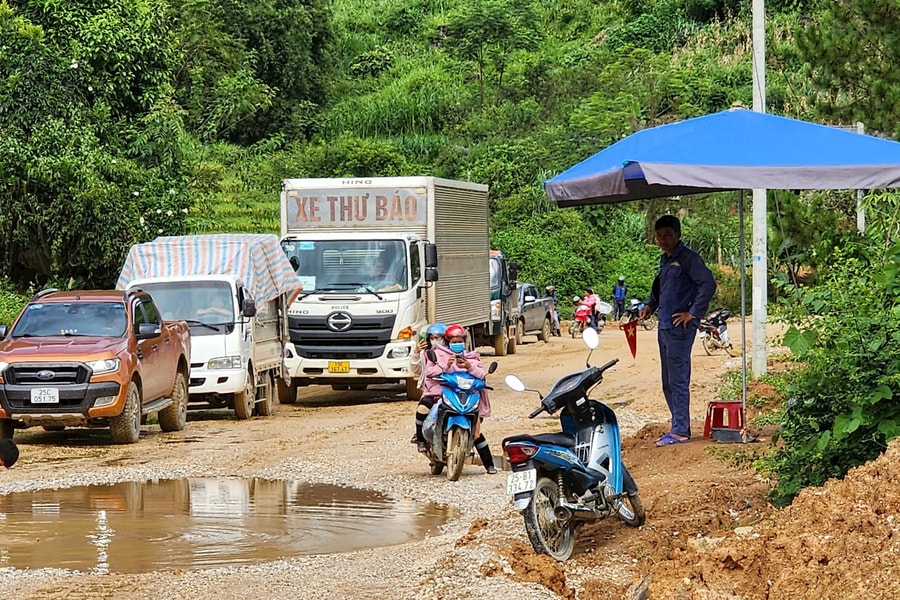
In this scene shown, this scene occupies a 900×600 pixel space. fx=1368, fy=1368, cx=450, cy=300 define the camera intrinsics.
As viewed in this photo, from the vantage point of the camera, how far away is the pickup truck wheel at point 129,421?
52.6ft

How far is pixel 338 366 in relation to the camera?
21.5 m

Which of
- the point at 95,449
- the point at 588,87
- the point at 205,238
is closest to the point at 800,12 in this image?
the point at 588,87

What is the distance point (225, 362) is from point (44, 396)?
361 centimetres

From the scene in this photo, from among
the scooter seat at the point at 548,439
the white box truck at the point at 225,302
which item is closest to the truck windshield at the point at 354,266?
the white box truck at the point at 225,302

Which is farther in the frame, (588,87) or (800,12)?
(800,12)

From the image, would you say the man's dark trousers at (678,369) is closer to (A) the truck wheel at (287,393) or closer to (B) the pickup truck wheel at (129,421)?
(B) the pickup truck wheel at (129,421)

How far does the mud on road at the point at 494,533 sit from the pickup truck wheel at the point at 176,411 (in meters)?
0.22

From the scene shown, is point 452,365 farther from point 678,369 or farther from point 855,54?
point 855,54

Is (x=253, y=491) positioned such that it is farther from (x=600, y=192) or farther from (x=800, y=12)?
(x=800, y=12)

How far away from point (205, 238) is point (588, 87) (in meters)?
37.9

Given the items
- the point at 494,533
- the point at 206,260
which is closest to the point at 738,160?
the point at 494,533

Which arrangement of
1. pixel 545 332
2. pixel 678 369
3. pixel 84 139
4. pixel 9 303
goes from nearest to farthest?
1. pixel 678 369
2. pixel 9 303
3. pixel 84 139
4. pixel 545 332

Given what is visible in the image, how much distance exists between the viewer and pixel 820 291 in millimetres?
9516

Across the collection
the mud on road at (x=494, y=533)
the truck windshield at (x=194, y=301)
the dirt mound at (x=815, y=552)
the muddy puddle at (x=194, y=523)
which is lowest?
the muddy puddle at (x=194, y=523)
